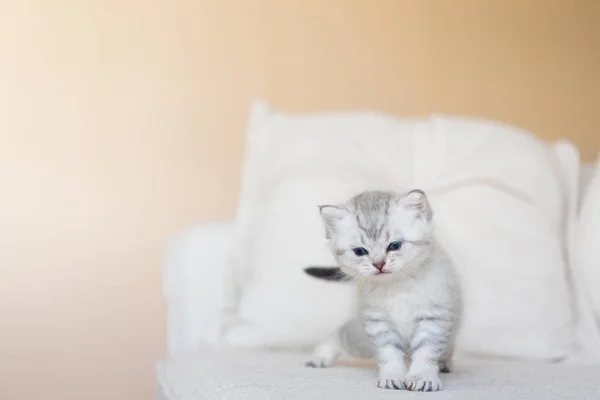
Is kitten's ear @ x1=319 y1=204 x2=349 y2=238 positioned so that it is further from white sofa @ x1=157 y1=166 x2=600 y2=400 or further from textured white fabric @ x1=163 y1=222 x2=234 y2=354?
textured white fabric @ x1=163 y1=222 x2=234 y2=354

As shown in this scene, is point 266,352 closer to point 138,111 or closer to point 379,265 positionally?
→ point 379,265

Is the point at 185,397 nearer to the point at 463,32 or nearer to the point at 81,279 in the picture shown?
the point at 81,279

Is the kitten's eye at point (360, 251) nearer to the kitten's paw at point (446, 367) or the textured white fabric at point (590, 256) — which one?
the kitten's paw at point (446, 367)

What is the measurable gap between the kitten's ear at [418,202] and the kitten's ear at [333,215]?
85 mm

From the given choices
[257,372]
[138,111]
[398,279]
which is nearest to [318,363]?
[257,372]

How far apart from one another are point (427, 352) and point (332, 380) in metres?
0.14

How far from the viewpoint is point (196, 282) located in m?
1.65

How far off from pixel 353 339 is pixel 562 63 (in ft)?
4.37

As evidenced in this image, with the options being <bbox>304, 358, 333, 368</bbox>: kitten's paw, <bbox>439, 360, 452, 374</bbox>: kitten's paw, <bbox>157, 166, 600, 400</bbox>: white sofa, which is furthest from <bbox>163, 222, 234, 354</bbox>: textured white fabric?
<bbox>439, 360, 452, 374</bbox>: kitten's paw

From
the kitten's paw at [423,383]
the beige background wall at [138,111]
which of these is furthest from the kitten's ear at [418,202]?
the beige background wall at [138,111]

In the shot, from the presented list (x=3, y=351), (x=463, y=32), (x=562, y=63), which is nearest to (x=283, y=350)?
(x=3, y=351)

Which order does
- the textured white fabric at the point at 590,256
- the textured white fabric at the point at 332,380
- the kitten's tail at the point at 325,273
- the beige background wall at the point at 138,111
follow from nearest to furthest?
the textured white fabric at the point at 332,380 → the kitten's tail at the point at 325,273 → the textured white fabric at the point at 590,256 → the beige background wall at the point at 138,111

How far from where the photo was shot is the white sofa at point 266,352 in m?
0.98

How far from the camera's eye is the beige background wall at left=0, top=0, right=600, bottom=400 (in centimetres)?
189
